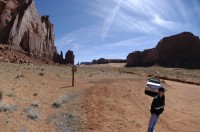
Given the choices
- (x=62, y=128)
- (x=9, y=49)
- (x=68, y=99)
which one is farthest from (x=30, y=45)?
(x=62, y=128)

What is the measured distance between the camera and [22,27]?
64.5 metres

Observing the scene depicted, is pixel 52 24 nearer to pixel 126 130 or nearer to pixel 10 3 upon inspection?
pixel 10 3

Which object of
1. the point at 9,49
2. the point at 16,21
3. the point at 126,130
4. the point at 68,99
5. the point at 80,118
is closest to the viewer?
the point at 126,130

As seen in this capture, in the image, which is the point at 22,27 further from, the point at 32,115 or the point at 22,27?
the point at 32,115

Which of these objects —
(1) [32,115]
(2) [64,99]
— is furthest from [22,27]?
(1) [32,115]

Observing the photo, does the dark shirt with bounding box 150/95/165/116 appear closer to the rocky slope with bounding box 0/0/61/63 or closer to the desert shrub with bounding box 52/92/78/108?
the desert shrub with bounding box 52/92/78/108

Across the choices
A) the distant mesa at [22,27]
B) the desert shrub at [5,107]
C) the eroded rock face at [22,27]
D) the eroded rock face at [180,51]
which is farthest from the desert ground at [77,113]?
the eroded rock face at [180,51]

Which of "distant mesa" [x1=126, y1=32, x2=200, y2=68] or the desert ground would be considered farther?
"distant mesa" [x1=126, y1=32, x2=200, y2=68]

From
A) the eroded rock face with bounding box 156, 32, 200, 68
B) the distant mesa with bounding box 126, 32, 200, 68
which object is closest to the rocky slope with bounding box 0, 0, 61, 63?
the distant mesa with bounding box 126, 32, 200, 68

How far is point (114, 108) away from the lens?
1470cm

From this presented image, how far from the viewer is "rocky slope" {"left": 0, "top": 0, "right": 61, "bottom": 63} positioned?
58.5m

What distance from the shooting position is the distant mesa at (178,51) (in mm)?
142375

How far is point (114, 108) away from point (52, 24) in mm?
89579

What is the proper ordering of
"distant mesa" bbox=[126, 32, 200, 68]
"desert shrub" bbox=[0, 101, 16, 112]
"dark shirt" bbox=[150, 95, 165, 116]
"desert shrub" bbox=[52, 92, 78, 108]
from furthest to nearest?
"distant mesa" bbox=[126, 32, 200, 68] < "desert shrub" bbox=[52, 92, 78, 108] < "desert shrub" bbox=[0, 101, 16, 112] < "dark shirt" bbox=[150, 95, 165, 116]
